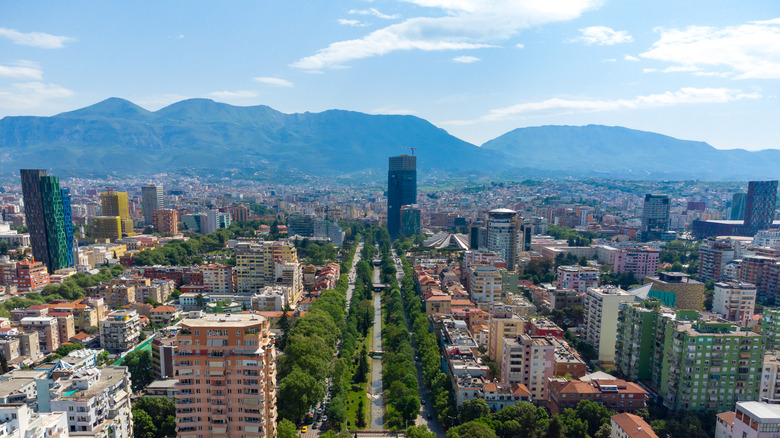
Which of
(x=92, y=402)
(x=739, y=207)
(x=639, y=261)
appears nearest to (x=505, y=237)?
(x=639, y=261)

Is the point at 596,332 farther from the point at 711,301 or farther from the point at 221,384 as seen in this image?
the point at 221,384

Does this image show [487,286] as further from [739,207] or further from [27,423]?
[739,207]

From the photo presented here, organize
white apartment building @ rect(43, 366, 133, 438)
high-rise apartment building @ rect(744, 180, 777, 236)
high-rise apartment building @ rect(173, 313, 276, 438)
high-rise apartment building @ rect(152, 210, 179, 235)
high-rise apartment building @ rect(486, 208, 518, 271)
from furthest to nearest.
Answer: high-rise apartment building @ rect(152, 210, 179, 235), high-rise apartment building @ rect(744, 180, 777, 236), high-rise apartment building @ rect(486, 208, 518, 271), white apartment building @ rect(43, 366, 133, 438), high-rise apartment building @ rect(173, 313, 276, 438)

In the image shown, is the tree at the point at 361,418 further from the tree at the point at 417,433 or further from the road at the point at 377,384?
the tree at the point at 417,433

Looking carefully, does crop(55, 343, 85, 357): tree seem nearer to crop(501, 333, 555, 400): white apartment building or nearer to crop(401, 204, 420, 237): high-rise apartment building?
crop(501, 333, 555, 400): white apartment building

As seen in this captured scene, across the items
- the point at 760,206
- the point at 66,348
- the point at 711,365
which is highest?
the point at 760,206

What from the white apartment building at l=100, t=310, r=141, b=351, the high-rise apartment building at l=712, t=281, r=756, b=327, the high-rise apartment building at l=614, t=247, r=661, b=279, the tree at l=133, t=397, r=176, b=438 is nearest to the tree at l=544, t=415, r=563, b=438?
the tree at l=133, t=397, r=176, b=438

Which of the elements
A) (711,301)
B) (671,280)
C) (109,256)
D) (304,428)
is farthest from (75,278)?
(711,301)
